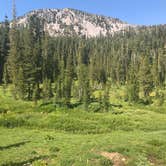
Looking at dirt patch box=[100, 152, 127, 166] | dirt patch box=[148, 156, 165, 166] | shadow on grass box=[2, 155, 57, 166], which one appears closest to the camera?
dirt patch box=[100, 152, 127, 166]

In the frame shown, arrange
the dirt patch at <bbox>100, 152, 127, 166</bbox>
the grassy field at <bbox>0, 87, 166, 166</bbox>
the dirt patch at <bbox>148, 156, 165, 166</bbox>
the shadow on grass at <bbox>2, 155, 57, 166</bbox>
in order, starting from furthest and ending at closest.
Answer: the dirt patch at <bbox>148, 156, 165, 166</bbox>
the grassy field at <bbox>0, 87, 166, 166</bbox>
the shadow on grass at <bbox>2, 155, 57, 166</bbox>
the dirt patch at <bbox>100, 152, 127, 166</bbox>

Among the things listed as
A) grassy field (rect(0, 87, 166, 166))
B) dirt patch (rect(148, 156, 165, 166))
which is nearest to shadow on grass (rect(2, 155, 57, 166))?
grassy field (rect(0, 87, 166, 166))

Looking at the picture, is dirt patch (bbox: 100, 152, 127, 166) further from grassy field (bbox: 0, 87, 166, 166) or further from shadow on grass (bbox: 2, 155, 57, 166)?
shadow on grass (bbox: 2, 155, 57, 166)

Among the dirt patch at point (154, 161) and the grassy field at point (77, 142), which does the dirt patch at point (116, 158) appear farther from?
the dirt patch at point (154, 161)

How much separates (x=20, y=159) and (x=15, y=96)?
55.8 meters

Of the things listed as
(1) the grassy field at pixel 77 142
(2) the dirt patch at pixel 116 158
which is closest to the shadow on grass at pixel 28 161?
(1) the grassy field at pixel 77 142

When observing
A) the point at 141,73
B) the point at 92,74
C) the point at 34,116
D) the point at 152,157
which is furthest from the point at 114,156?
the point at 92,74

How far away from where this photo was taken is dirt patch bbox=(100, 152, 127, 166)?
862 inches

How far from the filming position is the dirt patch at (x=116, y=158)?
71.9ft

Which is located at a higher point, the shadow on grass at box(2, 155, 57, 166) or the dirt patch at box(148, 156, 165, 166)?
the shadow on grass at box(2, 155, 57, 166)

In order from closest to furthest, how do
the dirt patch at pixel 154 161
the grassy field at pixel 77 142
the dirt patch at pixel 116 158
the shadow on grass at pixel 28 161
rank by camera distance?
the dirt patch at pixel 116 158
the shadow on grass at pixel 28 161
the grassy field at pixel 77 142
the dirt patch at pixel 154 161

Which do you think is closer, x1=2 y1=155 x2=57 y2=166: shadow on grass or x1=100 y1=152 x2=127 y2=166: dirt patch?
x1=100 y1=152 x2=127 y2=166: dirt patch

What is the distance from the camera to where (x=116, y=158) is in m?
22.6

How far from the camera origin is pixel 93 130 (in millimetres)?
40781
